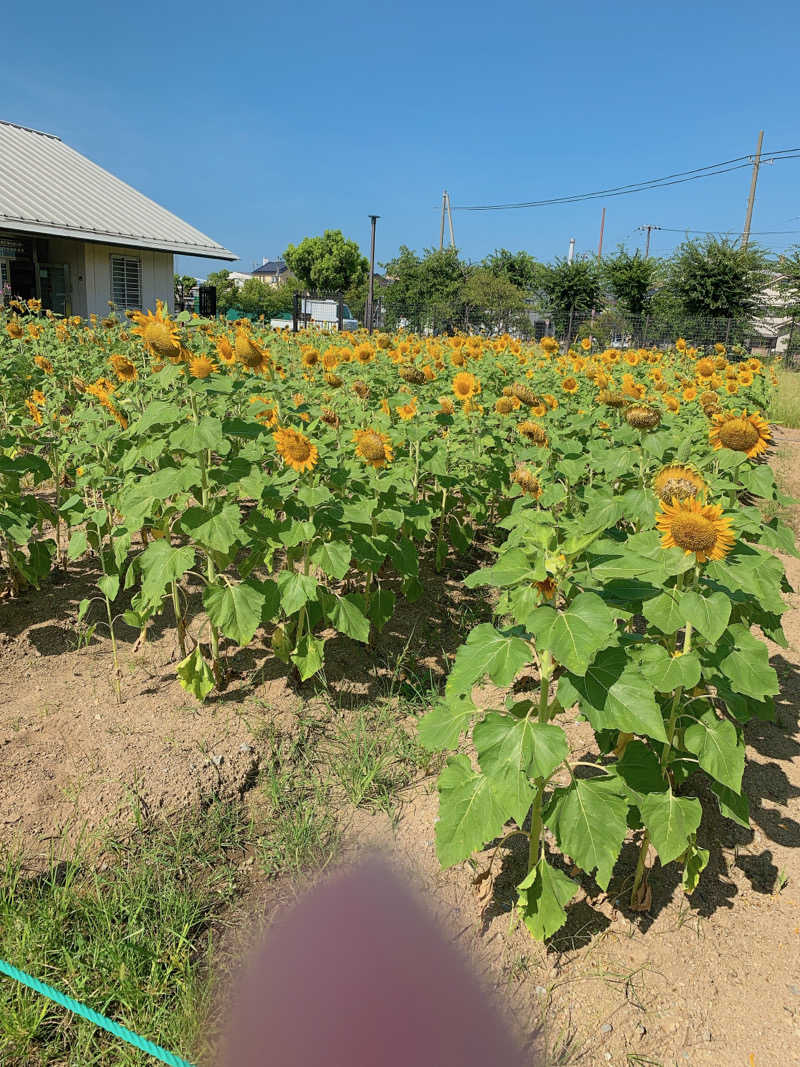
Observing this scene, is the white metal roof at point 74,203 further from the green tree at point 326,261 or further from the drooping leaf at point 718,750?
the green tree at point 326,261

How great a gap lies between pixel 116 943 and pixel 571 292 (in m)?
28.8

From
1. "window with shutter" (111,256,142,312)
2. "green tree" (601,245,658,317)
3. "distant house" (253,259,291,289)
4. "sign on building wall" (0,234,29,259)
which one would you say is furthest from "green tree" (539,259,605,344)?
"distant house" (253,259,291,289)

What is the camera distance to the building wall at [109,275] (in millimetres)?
20453

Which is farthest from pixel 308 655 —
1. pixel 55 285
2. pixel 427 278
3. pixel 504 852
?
pixel 427 278

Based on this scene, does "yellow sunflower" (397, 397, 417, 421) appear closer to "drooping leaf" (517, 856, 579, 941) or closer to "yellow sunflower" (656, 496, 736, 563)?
"yellow sunflower" (656, 496, 736, 563)

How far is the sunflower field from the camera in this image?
5.43 ft

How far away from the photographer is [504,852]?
→ 2.34 m

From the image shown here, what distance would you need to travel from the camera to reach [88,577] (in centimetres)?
389

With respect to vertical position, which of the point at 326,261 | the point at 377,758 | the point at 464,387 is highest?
the point at 326,261

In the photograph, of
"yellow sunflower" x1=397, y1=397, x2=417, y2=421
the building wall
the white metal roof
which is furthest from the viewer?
the building wall

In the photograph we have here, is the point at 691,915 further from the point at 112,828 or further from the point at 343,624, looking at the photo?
the point at 112,828

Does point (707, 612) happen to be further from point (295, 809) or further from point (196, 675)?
point (196, 675)

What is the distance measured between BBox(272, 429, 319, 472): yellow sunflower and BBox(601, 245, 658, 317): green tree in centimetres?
2969

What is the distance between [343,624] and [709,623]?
1.48m
